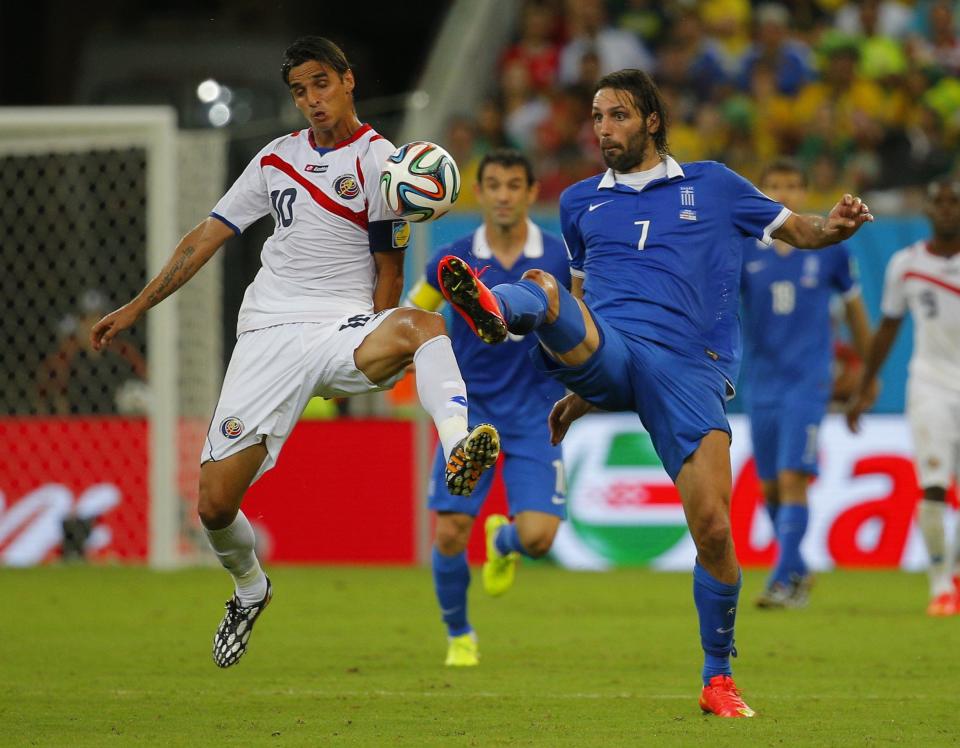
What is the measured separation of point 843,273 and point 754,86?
6644 mm

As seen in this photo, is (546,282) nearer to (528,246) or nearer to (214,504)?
(214,504)

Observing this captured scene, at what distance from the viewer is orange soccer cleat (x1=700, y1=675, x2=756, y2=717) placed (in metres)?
6.67

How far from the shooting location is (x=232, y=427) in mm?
7176

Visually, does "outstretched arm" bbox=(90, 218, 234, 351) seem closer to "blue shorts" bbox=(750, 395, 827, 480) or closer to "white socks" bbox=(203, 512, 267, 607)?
"white socks" bbox=(203, 512, 267, 607)

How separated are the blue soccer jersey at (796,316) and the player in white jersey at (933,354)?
1.39 feet

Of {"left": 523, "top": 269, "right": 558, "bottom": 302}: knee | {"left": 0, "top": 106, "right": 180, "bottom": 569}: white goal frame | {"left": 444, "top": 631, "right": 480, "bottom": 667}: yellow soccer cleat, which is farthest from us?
{"left": 0, "top": 106, "right": 180, "bottom": 569}: white goal frame

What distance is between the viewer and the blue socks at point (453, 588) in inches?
347

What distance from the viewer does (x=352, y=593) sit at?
12727 mm

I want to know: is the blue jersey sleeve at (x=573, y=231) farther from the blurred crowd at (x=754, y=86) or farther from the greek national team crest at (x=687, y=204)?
the blurred crowd at (x=754, y=86)

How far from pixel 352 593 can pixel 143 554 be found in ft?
10.1

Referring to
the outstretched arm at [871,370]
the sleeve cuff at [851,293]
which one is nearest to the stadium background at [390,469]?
the outstretched arm at [871,370]

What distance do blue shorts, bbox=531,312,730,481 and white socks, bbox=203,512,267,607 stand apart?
1650 millimetres

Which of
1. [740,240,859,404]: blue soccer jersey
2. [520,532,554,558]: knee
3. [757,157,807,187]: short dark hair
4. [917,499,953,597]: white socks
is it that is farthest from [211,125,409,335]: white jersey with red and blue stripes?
[917,499,953,597]: white socks

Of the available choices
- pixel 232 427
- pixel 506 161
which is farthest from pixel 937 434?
pixel 232 427
